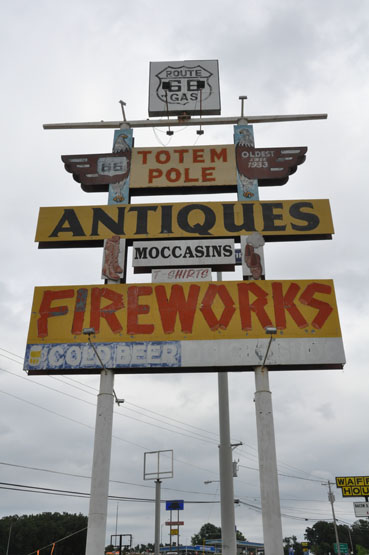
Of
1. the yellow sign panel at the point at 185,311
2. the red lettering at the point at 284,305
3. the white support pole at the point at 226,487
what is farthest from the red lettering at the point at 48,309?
the white support pole at the point at 226,487

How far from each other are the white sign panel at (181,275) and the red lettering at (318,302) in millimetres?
2752

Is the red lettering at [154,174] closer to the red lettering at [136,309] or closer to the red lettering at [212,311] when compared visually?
the red lettering at [136,309]

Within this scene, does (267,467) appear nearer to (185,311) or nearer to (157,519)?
(185,311)

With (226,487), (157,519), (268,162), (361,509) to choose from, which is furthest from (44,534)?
(268,162)

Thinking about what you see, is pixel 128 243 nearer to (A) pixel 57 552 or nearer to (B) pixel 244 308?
(B) pixel 244 308

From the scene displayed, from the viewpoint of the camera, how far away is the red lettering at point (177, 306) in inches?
543

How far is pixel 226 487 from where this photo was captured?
14.5 metres

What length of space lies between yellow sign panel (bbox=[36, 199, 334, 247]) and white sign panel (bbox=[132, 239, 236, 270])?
0.27 m

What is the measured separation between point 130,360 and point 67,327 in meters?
2.03

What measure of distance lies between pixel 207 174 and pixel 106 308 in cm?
575

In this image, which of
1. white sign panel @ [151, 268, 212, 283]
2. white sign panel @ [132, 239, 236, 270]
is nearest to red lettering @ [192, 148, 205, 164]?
white sign panel @ [132, 239, 236, 270]

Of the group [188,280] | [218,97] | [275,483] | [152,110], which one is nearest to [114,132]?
[152,110]

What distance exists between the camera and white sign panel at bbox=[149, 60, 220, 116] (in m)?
18.0

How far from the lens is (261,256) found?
48.6ft
